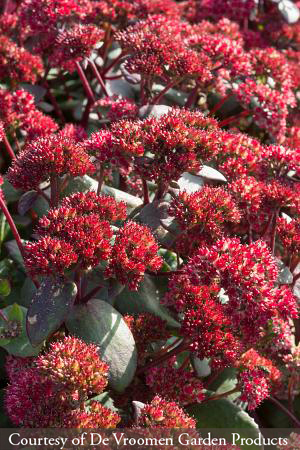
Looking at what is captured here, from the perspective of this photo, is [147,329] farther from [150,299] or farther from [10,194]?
[10,194]

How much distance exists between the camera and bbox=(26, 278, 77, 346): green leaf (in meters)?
1.44

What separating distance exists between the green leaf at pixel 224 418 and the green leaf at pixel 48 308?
22.7 inches

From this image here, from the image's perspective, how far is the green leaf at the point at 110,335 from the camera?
151cm

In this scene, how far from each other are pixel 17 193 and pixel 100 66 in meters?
0.89

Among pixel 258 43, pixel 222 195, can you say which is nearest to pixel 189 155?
pixel 222 195

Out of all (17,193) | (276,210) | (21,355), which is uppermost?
(276,210)

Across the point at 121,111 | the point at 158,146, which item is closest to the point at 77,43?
the point at 121,111

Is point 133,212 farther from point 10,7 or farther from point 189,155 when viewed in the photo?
point 10,7

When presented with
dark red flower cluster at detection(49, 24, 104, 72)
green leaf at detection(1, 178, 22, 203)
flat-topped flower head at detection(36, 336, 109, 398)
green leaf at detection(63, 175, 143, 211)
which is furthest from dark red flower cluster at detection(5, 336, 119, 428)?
dark red flower cluster at detection(49, 24, 104, 72)

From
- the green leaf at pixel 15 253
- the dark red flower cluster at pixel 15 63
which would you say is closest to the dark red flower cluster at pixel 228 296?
the green leaf at pixel 15 253

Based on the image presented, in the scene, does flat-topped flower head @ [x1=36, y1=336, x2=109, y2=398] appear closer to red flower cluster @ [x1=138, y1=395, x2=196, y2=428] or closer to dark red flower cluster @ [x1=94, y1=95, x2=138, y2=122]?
red flower cluster @ [x1=138, y1=395, x2=196, y2=428]

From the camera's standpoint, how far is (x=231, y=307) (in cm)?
148

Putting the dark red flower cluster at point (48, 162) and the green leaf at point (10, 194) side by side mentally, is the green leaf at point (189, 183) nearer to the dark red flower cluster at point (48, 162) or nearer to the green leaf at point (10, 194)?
the dark red flower cluster at point (48, 162)

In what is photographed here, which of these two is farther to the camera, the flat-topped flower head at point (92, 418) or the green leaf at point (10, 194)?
the green leaf at point (10, 194)
